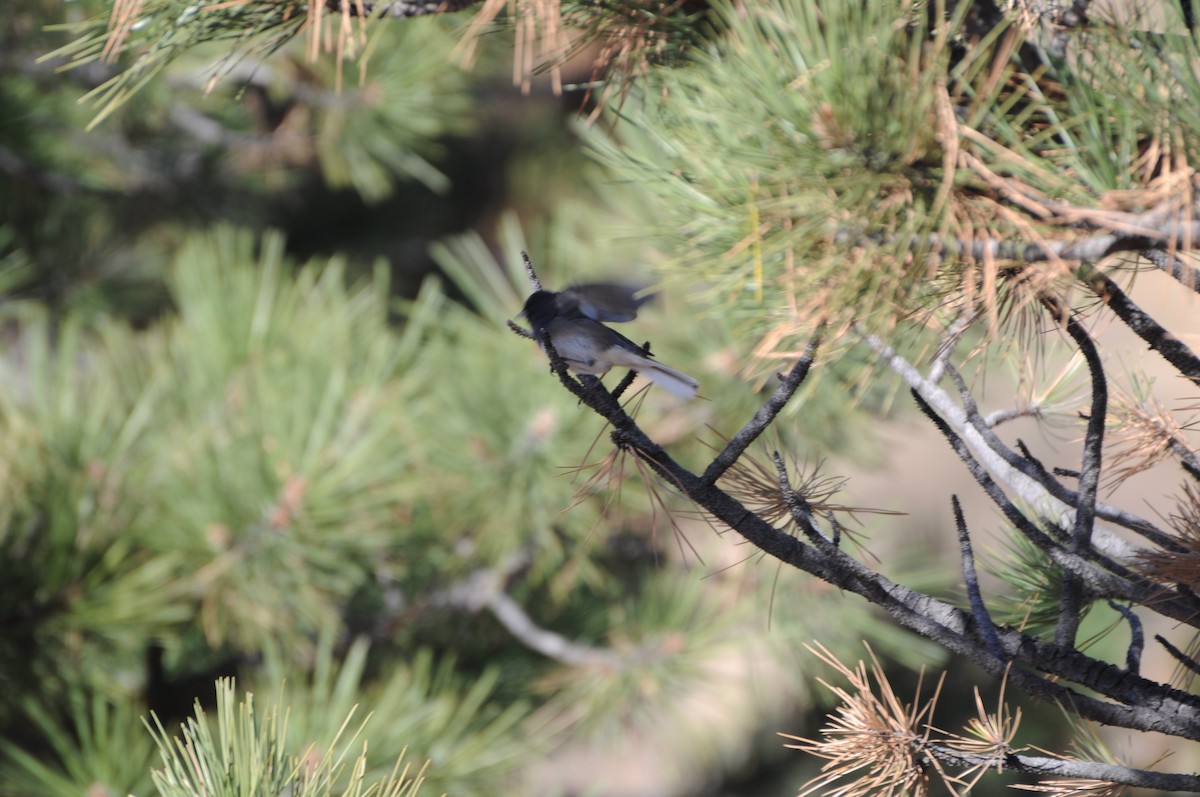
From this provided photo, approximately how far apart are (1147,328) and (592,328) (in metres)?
0.25

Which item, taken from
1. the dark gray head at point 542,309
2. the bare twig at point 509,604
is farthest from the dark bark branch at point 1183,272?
the bare twig at point 509,604

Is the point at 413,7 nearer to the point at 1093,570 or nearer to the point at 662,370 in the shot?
the point at 662,370

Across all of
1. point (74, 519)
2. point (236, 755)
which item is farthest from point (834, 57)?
point (74, 519)

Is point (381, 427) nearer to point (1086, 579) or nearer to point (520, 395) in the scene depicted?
point (520, 395)

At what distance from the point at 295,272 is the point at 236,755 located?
1.21 metres

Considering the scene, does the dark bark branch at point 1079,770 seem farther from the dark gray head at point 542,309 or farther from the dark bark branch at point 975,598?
the dark gray head at point 542,309

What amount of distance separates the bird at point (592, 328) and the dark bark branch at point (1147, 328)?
189 millimetres

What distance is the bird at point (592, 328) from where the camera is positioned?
1.53ft

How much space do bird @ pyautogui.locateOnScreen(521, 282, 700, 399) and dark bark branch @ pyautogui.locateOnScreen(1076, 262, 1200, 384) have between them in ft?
0.62

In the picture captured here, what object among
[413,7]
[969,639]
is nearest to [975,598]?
[969,639]

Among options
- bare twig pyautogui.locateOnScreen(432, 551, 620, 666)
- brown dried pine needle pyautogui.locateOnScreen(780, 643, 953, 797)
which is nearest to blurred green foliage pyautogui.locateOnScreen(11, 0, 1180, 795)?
bare twig pyautogui.locateOnScreen(432, 551, 620, 666)

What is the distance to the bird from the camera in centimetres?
47

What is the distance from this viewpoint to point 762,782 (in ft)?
4.87

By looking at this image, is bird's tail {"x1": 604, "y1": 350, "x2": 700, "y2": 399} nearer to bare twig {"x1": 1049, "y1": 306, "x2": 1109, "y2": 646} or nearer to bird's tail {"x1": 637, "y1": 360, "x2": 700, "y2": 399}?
bird's tail {"x1": 637, "y1": 360, "x2": 700, "y2": 399}
